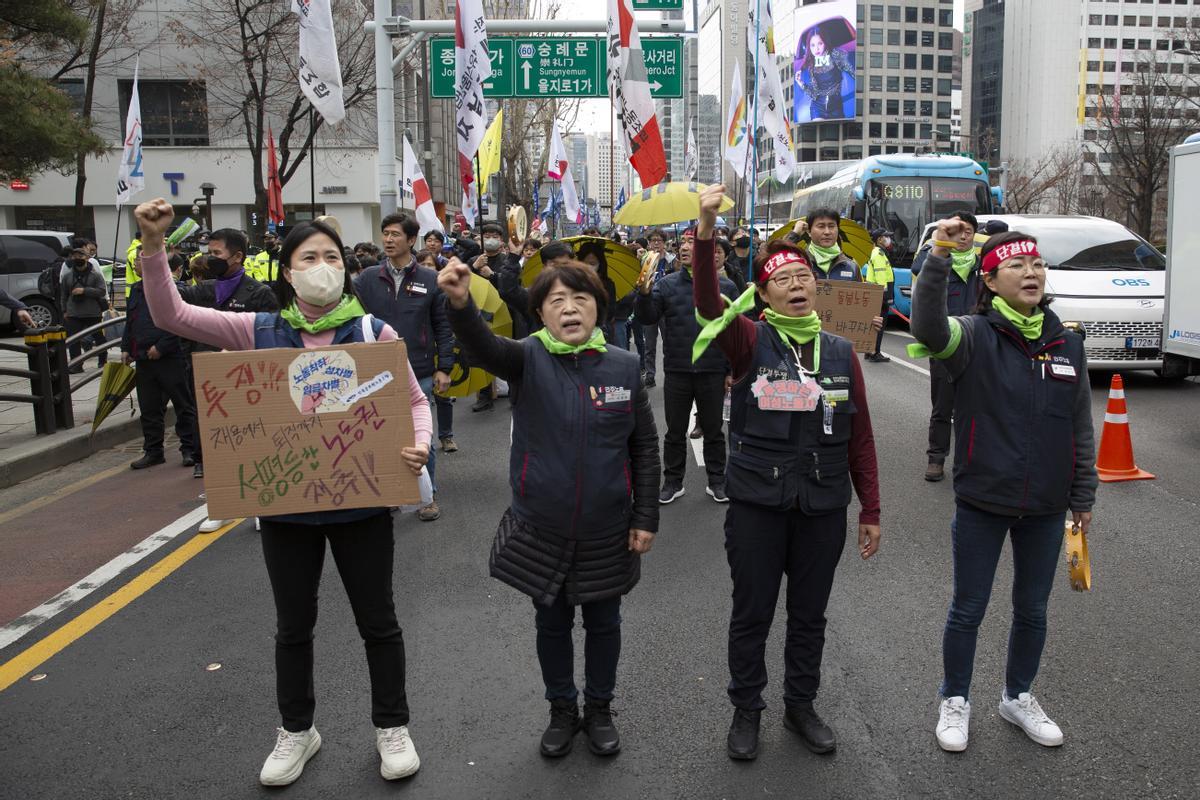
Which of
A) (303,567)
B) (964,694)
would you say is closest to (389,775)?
(303,567)

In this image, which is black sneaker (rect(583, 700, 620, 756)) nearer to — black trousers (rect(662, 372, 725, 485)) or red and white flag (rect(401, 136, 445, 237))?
black trousers (rect(662, 372, 725, 485))

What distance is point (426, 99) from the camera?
1708 cm

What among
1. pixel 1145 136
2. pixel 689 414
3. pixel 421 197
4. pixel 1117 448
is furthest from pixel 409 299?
pixel 1145 136

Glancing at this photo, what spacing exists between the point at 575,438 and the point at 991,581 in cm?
168

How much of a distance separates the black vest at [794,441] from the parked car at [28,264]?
62.5 ft

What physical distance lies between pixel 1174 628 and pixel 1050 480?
1.79 meters

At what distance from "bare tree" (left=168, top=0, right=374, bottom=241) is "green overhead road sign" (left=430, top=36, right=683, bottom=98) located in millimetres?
5175

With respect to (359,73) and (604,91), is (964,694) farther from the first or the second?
(359,73)

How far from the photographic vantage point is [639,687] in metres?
4.16

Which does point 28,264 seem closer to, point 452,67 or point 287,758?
point 452,67

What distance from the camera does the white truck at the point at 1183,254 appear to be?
30.8 feet

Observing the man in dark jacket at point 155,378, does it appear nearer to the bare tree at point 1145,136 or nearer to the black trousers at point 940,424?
the black trousers at point 940,424

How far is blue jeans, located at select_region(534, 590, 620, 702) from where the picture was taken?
3.57 m

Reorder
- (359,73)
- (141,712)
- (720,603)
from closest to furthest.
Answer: (141,712), (720,603), (359,73)
